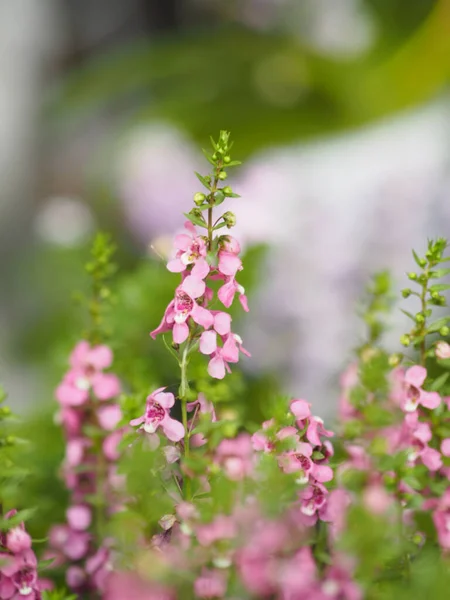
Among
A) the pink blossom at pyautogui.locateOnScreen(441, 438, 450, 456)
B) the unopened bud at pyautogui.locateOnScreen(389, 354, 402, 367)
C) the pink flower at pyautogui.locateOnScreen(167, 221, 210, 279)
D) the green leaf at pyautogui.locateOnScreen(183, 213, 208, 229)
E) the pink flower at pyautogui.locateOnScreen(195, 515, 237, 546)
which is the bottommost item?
the pink flower at pyautogui.locateOnScreen(195, 515, 237, 546)

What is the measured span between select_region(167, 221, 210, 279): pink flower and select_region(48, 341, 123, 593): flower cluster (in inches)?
3.2

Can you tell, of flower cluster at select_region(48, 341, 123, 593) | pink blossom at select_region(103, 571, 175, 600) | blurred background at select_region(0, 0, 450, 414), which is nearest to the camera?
pink blossom at select_region(103, 571, 175, 600)

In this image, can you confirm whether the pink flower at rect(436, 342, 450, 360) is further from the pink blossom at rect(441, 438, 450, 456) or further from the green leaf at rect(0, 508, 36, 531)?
the green leaf at rect(0, 508, 36, 531)

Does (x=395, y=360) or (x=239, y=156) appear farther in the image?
(x=239, y=156)

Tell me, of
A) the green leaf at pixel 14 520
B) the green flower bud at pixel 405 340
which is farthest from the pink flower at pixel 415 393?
the green leaf at pixel 14 520

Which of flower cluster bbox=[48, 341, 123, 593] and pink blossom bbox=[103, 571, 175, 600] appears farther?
flower cluster bbox=[48, 341, 123, 593]

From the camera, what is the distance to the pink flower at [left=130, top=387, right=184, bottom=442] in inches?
8.5

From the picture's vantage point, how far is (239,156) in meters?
0.86

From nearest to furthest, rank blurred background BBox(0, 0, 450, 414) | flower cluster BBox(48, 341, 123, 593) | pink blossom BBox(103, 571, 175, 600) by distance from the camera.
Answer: pink blossom BBox(103, 571, 175, 600), flower cluster BBox(48, 341, 123, 593), blurred background BBox(0, 0, 450, 414)

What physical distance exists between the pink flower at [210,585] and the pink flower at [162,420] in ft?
0.11

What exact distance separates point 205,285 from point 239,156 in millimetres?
655

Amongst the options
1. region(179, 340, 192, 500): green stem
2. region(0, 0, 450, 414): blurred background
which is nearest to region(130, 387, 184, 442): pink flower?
region(179, 340, 192, 500): green stem

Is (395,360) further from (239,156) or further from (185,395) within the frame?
(239,156)

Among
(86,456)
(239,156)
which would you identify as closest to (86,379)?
(86,456)
